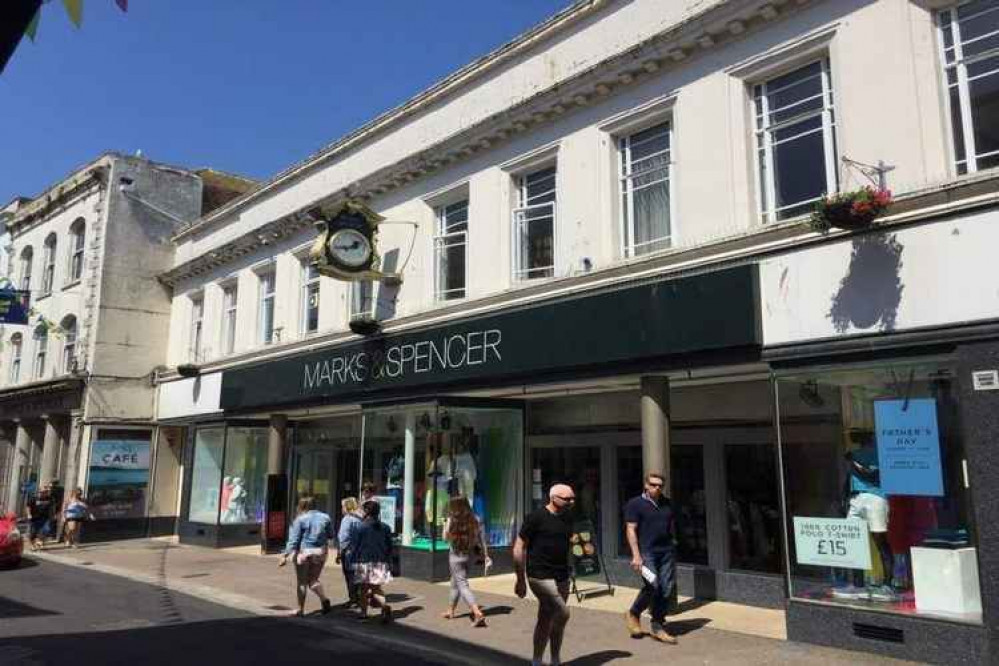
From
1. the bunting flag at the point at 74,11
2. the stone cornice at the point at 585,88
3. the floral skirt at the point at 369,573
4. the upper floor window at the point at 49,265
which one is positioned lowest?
the floral skirt at the point at 369,573

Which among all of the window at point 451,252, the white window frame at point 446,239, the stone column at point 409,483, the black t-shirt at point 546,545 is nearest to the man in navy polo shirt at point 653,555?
the black t-shirt at point 546,545

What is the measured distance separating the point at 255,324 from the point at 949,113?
53.1 ft

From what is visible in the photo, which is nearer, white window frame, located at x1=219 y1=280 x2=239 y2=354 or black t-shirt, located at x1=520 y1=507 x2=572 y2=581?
black t-shirt, located at x1=520 y1=507 x2=572 y2=581

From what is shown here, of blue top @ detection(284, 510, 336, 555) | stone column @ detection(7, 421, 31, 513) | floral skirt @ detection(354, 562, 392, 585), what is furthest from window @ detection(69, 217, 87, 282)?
floral skirt @ detection(354, 562, 392, 585)

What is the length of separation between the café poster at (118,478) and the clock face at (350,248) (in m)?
11.6

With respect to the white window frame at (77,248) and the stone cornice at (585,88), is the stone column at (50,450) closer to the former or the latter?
the white window frame at (77,248)

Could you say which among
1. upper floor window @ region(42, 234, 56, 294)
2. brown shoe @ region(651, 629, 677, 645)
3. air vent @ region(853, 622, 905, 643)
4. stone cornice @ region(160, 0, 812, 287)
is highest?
upper floor window @ region(42, 234, 56, 294)

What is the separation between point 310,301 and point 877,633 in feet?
45.5

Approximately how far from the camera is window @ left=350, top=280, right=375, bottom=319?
53.7 feet

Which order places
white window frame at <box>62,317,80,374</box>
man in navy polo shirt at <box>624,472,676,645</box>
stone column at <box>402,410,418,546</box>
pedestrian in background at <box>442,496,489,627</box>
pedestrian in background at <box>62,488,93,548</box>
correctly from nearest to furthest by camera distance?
man in navy polo shirt at <box>624,472,676,645</box> < pedestrian in background at <box>442,496,489,627</box> < stone column at <box>402,410,418,546</box> < pedestrian in background at <box>62,488,93,548</box> < white window frame at <box>62,317,80,374</box>

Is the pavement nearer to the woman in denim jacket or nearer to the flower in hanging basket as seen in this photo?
the woman in denim jacket

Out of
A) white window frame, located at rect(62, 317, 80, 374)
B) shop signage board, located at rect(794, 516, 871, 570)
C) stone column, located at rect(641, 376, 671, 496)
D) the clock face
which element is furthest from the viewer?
white window frame, located at rect(62, 317, 80, 374)

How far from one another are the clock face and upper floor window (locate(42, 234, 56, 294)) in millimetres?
15892

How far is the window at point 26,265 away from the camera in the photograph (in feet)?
92.1
